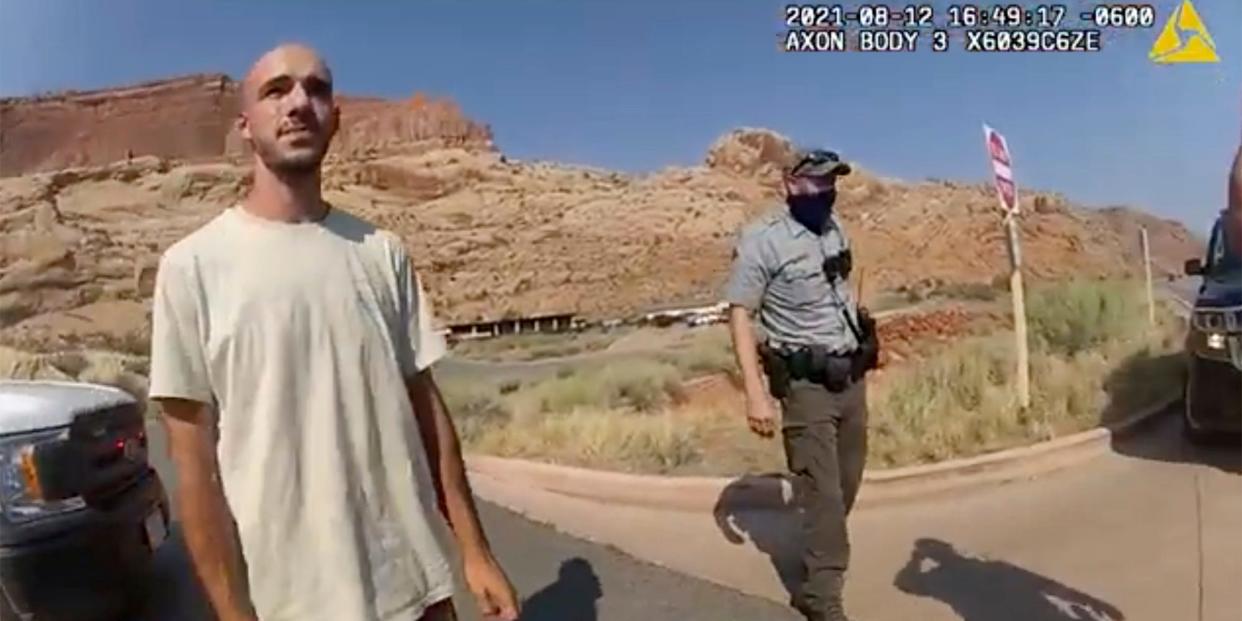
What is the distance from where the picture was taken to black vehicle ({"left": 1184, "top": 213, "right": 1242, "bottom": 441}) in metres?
2.70

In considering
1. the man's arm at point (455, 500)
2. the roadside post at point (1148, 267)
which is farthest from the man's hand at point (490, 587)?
the roadside post at point (1148, 267)

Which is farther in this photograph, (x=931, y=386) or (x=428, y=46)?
(x=931, y=386)

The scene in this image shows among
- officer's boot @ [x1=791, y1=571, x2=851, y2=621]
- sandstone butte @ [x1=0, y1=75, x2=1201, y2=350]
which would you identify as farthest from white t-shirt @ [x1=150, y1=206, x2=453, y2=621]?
officer's boot @ [x1=791, y1=571, x2=851, y2=621]

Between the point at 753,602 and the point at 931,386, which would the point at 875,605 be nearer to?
the point at 753,602

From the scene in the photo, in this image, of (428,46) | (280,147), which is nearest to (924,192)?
(428,46)

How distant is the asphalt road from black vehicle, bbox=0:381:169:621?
77cm

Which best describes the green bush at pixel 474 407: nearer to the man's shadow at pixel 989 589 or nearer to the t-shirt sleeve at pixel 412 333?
the man's shadow at pixel 989 589

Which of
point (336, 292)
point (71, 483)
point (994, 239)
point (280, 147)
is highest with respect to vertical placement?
point (280, 147)

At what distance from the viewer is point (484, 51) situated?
101 inches

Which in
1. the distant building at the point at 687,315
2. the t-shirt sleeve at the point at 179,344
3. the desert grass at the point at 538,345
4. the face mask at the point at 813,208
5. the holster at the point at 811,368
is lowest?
the holster at the point at 811,368

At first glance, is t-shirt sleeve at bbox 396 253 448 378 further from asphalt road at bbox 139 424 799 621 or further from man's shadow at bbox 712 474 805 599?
man's shadow at bbox 712 474 805 599

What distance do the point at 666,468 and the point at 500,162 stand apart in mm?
809

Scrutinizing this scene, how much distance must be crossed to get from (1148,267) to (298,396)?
6.69ft

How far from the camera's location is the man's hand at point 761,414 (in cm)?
256
